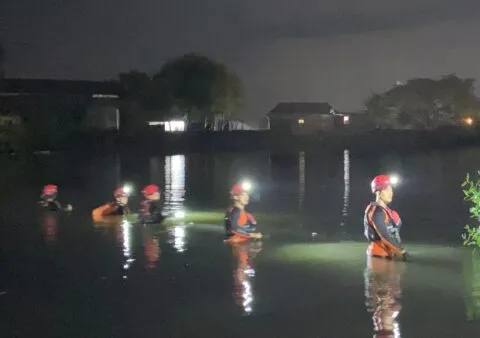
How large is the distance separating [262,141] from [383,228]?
48.4 metres

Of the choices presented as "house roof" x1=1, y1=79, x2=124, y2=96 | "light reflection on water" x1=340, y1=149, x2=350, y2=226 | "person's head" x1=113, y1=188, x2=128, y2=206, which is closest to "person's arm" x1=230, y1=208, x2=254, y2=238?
"light reflection on water" x1=340, y1=149, x2=350, y2=226

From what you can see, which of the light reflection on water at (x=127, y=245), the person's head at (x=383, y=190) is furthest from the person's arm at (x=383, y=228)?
the light reflection on water at (x=127, y=245)

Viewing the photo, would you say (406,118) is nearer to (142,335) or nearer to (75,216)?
(75,216)

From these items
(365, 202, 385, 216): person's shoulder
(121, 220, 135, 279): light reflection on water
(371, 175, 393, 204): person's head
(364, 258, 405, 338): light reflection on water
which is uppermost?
(371, 175, 393, 204): person's head

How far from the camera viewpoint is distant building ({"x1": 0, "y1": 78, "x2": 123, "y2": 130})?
172 feet

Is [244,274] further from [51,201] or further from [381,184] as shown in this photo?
[51,201]

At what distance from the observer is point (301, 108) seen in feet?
333

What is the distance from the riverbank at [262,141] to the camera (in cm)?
5112

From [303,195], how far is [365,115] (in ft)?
264

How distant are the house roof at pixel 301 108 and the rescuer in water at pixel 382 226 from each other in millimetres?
88586

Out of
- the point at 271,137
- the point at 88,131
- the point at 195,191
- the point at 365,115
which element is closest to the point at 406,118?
the point at 365,115

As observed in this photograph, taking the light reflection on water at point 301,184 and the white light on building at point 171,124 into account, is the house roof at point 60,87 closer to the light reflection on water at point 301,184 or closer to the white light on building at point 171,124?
the white light on building at point 171,124

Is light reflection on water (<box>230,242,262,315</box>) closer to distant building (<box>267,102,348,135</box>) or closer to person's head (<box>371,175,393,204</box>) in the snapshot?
person's head (<box>371,175,393,204</box>)

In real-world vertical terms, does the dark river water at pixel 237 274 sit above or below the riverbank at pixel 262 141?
below
